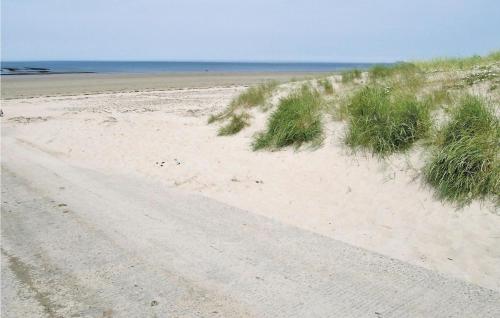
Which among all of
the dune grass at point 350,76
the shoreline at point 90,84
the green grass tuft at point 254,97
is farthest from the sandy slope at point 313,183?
the shoreline at point 90,84

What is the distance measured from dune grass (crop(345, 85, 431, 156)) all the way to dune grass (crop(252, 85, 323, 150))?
0.68 metres

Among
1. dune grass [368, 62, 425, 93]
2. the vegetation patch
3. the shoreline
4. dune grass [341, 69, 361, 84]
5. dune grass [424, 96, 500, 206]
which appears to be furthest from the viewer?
the shoreline

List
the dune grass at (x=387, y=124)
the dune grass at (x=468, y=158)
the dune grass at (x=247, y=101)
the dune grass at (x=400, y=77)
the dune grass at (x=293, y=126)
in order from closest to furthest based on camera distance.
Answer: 1. the dune grass at (x=468, y=158)
2. the dune grass at (x=387, y=124)
3. the dune grass at (x=293, y=126)
4. the dune grass at (x=400, y=77)
5. the dune grass at (x=247, y=101)

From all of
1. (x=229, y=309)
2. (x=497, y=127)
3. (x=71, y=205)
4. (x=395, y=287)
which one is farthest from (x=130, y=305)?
(x=497, y=127)

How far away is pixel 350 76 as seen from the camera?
12.0 meters

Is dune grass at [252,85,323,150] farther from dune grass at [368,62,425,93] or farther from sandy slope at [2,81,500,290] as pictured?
dune grass at [368,62,425,93]

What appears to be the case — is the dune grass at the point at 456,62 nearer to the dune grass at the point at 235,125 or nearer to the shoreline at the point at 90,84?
the shoreline at the point at 90,84

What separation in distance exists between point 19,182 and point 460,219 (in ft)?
20.1

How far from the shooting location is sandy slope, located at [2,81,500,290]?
13.6 feet

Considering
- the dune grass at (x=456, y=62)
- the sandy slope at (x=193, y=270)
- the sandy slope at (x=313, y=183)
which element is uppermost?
the dune grass at (x=456, y=62)

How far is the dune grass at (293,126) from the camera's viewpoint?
7270mm

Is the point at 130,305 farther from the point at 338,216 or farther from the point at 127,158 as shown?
the point at 127,158

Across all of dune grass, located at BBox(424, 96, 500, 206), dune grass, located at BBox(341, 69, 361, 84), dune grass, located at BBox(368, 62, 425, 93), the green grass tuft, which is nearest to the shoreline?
dune grass, located at BBox(341, 69, 361, 84)

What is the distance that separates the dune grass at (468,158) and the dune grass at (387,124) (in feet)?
1.59
